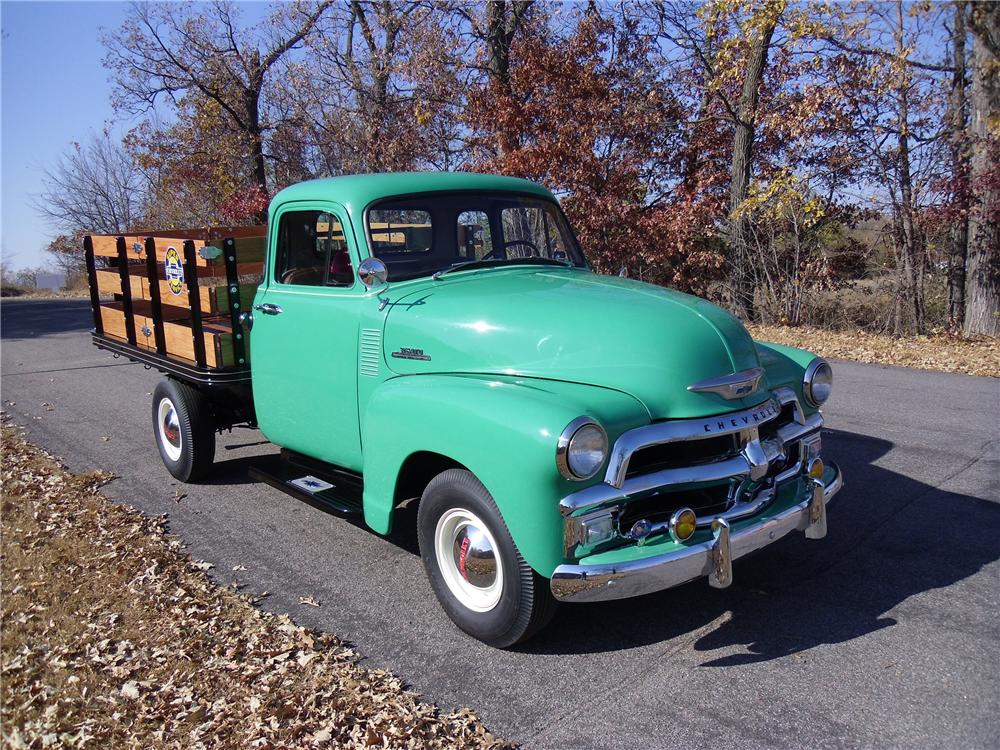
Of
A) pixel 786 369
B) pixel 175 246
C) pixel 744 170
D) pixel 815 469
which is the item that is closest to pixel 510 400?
pixel 815 469

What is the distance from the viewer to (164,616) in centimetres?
397

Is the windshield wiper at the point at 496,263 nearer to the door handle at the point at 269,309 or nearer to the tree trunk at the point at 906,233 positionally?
the door handle at the point at 269,309

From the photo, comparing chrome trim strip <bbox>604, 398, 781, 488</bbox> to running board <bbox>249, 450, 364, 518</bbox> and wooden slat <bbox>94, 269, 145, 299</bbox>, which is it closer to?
running board <bbox>249, 450, 364, 518</bbox>

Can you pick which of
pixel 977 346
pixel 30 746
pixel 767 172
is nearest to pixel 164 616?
pixel 30 746

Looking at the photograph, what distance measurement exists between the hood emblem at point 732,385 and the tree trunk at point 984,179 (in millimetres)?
9844

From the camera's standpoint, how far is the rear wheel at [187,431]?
595 cm

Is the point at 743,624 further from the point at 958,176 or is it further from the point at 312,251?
the point at 958,176

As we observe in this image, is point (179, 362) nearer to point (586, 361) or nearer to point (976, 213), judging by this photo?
point (586, 361)

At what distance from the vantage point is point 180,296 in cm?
593

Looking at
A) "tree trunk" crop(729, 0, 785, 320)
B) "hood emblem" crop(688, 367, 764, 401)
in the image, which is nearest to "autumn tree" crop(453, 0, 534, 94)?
"tree trunk" crop(729, 0, 785, 320)

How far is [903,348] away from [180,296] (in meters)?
9.11

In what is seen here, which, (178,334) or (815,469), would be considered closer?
(815,469)

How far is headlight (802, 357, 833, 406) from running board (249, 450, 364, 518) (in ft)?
8.26

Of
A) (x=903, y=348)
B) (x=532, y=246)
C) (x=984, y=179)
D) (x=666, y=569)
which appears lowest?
(x=903, y=348)
